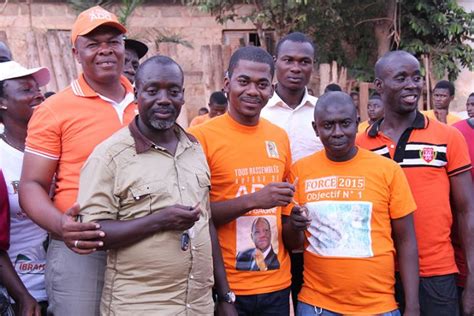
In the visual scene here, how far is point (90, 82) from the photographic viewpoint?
2.89 meters

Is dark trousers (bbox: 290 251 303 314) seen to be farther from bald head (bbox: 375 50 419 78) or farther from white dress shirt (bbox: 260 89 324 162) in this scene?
bald head (bbox: 375 50 419 78)

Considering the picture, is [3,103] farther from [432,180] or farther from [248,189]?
[432,180]

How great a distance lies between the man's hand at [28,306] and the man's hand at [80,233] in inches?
24.1

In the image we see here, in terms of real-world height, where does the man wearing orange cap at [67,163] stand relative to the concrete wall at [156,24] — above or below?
below

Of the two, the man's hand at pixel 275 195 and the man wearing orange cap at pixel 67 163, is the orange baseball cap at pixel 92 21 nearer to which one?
the man wearing orange cap at pixel 67 163

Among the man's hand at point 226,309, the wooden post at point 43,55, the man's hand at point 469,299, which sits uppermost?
the wooden post at point 43,55

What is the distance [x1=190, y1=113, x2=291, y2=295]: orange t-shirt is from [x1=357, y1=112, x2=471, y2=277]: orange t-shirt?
2.41ft

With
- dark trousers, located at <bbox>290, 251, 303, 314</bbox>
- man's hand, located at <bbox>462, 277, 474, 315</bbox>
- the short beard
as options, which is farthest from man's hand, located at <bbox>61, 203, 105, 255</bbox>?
man's hand, located at <bbox>462, 277, 474, 315</bbox>

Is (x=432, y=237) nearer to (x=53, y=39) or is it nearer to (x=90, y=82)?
Result: (x=90, y=82)

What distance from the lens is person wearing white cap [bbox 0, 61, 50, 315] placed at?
9.80 ft

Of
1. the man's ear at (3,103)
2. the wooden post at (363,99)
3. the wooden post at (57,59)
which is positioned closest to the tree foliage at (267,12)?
the wooden post at (363,99)

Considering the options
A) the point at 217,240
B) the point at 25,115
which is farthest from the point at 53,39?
the point at 217,240

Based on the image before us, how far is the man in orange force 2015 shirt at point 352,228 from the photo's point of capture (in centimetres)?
294

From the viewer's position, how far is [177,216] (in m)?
2.44
